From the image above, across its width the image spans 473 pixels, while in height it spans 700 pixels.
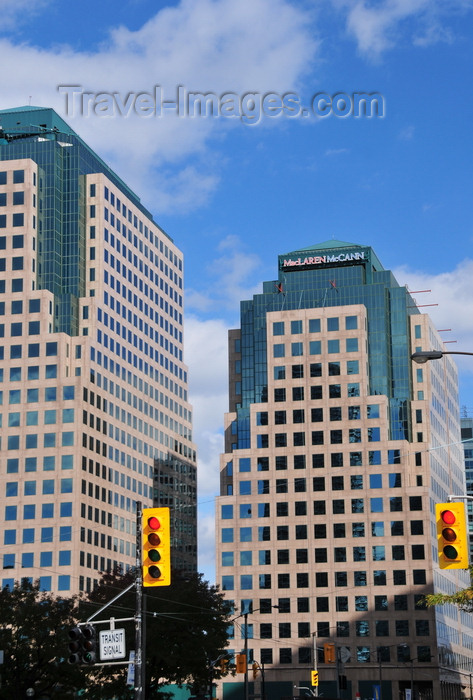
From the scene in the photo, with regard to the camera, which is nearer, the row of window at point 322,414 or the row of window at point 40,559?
the row of window at point 40,559

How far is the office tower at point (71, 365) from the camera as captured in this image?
5591 inches

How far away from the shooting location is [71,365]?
487ft

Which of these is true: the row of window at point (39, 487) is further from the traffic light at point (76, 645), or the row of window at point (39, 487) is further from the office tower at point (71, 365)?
the traffic light at point (76, 645)

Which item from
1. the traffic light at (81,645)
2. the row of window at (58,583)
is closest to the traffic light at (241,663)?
the traffic light at (81,645)

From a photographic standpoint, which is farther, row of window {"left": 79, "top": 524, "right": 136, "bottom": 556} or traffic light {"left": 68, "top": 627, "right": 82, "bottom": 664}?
row of window {"left": 79, "top": 524, "right": 136, "bottom": 556}

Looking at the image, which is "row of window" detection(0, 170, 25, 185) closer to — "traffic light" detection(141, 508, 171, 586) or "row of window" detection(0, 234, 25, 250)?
"row of window" detection(0, 234, 25, 250)

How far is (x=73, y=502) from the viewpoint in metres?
140

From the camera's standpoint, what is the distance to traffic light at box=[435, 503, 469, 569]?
2991cm

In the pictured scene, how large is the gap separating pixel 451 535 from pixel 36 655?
52.6 meters

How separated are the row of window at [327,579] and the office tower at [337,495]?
168 mm

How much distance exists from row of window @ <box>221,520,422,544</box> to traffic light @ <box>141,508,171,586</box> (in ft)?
413

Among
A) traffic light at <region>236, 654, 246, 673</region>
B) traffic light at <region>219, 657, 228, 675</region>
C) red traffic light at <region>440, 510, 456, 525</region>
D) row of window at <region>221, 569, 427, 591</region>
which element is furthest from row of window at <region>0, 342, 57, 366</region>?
red traffic light at <region>440, 510, 456, 525</region>

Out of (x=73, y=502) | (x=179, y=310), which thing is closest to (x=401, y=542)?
(x=73, y=502)

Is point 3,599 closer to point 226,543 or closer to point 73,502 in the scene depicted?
point 73,502
